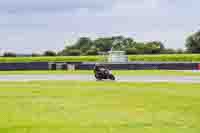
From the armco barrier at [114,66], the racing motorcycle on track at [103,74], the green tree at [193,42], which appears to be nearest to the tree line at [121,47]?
the green tree at [193,42]

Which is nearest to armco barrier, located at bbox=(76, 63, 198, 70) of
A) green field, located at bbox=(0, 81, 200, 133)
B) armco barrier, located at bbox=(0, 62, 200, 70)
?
armco barrier, located at bbox=(0, 62, 200, 70)

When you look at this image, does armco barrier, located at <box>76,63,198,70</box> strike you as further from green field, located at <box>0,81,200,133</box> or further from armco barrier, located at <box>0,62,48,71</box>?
green field, located at <box>0,81,200,133</box>

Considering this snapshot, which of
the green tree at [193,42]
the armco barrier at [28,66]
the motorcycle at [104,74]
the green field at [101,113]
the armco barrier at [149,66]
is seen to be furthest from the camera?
the green tree at [193,42]

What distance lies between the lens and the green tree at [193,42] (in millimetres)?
94688

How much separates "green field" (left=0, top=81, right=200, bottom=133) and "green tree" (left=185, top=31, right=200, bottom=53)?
241 feet

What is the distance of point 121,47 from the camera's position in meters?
106

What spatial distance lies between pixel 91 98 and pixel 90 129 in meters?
7.93

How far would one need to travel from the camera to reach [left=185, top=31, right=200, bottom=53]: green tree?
94.7 m

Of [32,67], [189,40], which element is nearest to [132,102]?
[32,67]

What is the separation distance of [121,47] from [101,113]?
9051 centimetres

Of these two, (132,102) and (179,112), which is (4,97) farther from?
(179,112)

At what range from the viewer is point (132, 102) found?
1906 centimetres

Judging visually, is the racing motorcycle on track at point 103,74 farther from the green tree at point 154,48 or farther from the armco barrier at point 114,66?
the green tree at point 154,48

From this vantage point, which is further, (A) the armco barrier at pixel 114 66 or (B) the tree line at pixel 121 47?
(B) the tree line at pixel 121 47
